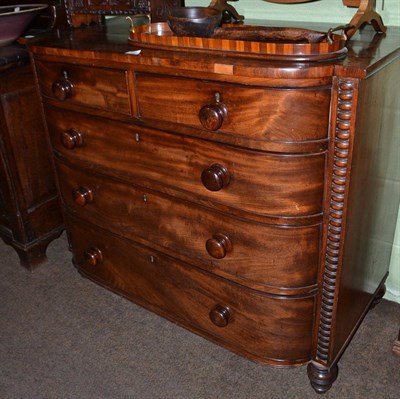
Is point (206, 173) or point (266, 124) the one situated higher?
point (266, 124)

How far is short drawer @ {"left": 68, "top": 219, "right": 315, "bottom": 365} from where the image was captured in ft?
4.75

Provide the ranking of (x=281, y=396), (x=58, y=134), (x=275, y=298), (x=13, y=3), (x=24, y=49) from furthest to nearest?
(x=13, y=3), (x=24, y=49), (x=58, y=134), (x=281, y=396), (x=275, y=298)

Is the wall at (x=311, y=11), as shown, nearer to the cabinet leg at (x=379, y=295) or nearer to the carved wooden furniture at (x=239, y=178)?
the carved wooden furniture at (x=239, y=178)

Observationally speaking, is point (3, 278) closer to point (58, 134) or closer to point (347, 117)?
point (58, 134)

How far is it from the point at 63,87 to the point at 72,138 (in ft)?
0.59

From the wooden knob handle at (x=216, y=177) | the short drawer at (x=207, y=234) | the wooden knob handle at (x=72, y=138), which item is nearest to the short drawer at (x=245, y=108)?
the wooden knob handle at (x=216, y=177)

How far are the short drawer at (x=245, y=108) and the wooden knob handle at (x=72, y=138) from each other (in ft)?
1.34

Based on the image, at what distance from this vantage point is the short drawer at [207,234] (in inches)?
52.2

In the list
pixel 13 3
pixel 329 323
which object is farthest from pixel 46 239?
pixel 329 323

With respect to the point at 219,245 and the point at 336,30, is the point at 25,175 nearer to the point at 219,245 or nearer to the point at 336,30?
the point at 219,245

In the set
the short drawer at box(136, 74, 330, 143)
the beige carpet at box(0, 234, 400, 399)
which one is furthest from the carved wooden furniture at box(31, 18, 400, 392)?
the beige carpet at box(0, 234, 400, 399)

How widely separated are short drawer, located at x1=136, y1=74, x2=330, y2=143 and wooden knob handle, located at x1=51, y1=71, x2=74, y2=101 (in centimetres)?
32

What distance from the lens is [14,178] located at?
79.5 inches

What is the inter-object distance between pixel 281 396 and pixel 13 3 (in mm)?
2073
